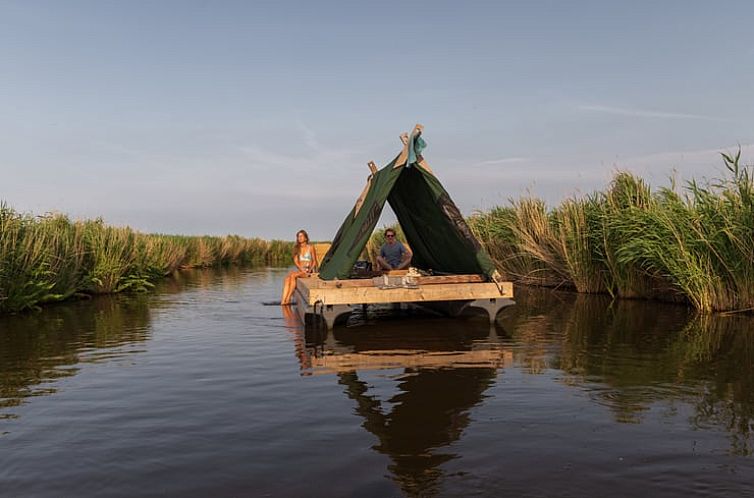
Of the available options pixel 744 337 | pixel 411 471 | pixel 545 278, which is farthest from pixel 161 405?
pixel 545 278

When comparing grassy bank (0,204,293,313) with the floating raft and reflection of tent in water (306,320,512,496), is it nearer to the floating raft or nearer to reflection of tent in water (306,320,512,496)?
the floating raft

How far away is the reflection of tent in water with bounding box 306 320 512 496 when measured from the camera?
12.6 feet

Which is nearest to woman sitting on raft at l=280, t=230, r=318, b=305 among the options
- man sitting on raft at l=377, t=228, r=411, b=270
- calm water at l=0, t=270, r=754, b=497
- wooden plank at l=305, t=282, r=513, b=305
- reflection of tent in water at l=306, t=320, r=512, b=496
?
man sitting on raft at l=377, t=228, r=411, b=270

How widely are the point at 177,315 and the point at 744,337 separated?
10.3 meters

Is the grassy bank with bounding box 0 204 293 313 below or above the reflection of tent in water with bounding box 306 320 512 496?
above

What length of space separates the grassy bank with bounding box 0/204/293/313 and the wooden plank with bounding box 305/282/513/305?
6762 millimetres

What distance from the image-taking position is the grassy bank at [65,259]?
447 inches

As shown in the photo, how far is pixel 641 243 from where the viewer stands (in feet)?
35.5

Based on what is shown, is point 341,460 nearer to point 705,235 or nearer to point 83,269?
point 705,235

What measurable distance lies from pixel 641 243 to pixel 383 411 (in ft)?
26.2

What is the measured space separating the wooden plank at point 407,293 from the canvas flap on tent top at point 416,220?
0.34m

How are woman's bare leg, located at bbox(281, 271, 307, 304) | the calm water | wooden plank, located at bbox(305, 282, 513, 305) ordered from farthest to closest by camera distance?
woman's bare leg, located at bbox(281, 271, 307, 304)
wooden plank, located at bbox(305, 282, 513, 305)
the calm water

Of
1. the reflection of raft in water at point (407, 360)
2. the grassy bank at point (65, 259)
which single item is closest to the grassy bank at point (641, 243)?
the reflection of raft in water at point (407, 360)

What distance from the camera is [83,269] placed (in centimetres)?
1473
